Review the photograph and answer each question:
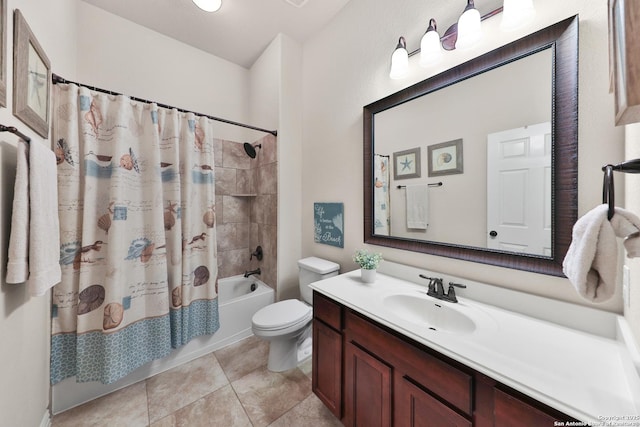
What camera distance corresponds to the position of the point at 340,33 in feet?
6.25

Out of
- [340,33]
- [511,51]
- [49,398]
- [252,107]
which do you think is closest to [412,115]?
[511,51]

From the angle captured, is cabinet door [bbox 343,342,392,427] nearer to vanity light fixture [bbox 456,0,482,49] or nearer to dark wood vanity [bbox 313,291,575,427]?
dark wood vanity [bbox 313,291,575,427]

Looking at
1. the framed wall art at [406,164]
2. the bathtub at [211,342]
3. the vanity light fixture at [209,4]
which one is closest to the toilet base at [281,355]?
the bathtub at [211,342]

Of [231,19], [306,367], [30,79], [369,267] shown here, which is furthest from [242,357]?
[231,19]

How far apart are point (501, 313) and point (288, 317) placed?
1291 millimetres

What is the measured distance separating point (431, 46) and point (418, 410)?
1.74m

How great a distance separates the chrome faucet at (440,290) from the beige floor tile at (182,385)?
1563 millimetres

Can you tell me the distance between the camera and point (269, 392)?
1.54 m

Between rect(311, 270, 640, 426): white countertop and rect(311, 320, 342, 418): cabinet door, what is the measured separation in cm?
30

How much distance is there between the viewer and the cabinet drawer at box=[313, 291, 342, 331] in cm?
120

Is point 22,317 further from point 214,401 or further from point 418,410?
point 418,410

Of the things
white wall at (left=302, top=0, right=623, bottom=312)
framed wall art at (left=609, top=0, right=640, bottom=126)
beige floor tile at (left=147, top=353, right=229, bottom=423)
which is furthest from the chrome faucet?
beige floor tile at (left=147, top=353, right=229, bottom=423)

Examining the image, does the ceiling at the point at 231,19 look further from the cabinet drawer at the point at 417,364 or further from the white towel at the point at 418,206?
the cabinet drawer at the point at 417,364

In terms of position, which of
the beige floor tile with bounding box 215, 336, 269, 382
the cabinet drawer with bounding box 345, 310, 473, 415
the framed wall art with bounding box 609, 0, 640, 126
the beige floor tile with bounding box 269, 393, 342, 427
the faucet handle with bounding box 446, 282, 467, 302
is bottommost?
the beige floor tile with bounding box 269, 393, 342, 427
